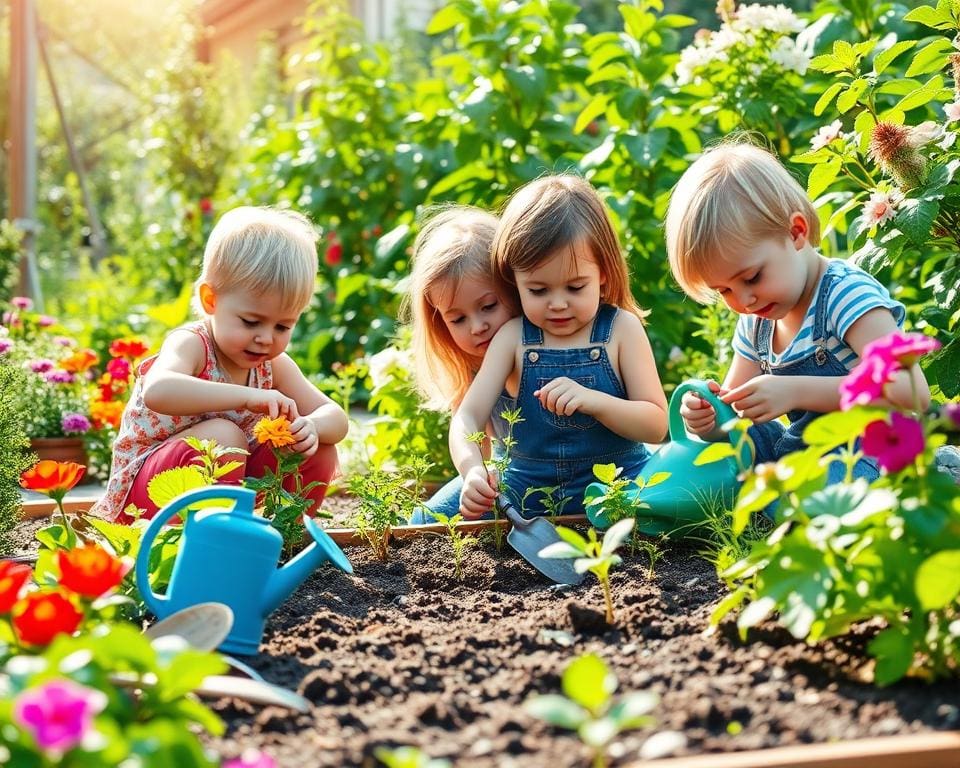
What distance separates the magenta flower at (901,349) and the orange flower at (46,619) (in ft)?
3.69

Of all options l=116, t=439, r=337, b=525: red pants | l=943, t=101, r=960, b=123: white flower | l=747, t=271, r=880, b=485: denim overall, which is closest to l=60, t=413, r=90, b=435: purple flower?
l=116, t=439, r=337, b=525: red pants

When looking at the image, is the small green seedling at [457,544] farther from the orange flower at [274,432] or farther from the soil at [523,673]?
the orange flower at [274,432]

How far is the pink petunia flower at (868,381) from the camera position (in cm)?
143

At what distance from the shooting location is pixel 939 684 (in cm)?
150

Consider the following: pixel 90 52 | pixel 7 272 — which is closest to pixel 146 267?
pixel 7 272

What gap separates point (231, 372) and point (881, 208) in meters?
1.73

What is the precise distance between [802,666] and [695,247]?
1108 millimetres

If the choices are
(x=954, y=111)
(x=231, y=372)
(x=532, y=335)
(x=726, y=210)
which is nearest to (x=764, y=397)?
(x=726, y=210)

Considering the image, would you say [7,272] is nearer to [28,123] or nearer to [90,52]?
[28,123]

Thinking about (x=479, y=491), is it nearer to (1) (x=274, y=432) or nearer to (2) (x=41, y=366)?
(1) (x=274, y=432)

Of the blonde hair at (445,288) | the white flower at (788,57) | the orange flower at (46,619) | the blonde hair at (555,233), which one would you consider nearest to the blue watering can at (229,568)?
the orange flower at (46,619)

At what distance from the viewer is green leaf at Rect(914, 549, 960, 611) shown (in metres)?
1.31

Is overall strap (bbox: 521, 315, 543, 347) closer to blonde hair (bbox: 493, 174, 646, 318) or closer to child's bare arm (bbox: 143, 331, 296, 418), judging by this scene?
blonde hair (bbox: 493, 174, 646, 318)

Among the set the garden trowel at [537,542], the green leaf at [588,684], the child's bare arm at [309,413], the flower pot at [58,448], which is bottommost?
the flower pot at [58,448]
